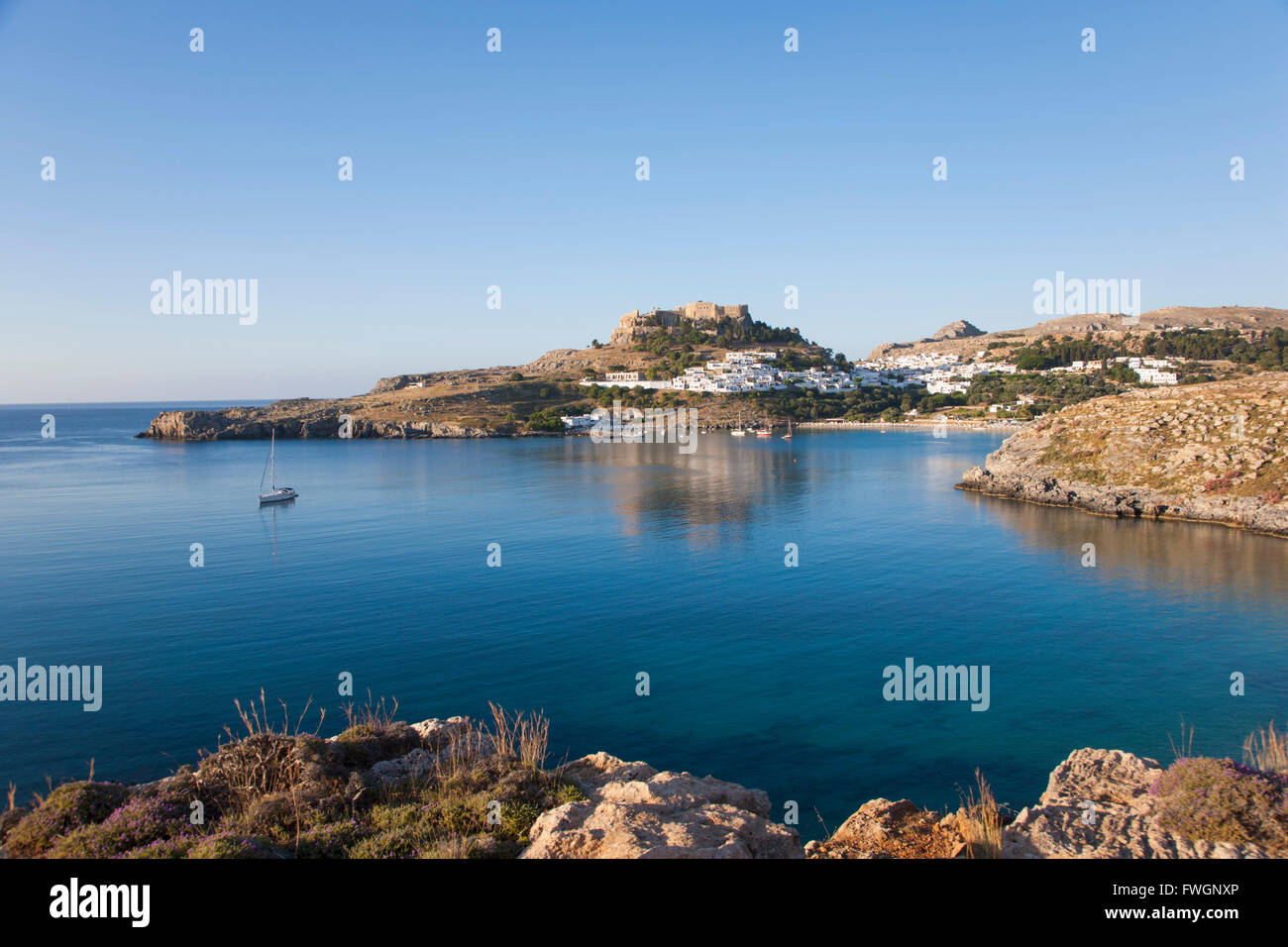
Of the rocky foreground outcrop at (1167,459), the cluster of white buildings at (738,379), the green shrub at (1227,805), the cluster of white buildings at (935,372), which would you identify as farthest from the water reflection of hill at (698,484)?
the cluster of white buildings at (935,372)

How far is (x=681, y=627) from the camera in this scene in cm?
2280

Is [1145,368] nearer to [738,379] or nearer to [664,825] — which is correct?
[738,379]

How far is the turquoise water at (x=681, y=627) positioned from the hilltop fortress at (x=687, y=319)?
147 metres

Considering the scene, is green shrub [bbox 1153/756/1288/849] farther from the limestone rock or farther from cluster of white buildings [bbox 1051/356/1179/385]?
cluster of white buildings [bbox 1051/356/1179/385]

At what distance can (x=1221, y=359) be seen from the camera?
120 metres

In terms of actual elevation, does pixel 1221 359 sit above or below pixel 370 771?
above

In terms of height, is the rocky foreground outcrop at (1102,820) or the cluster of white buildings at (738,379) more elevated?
the cluster of white buildings at (738,379)

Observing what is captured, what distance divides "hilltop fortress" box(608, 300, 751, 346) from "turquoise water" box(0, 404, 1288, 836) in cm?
14735

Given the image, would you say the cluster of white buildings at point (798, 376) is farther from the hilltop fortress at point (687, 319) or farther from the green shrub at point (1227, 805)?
the green shrub at point (1227, 805)

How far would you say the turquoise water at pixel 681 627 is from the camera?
1482 cm

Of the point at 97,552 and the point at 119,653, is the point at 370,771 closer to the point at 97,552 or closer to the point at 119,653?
the point at 119,653

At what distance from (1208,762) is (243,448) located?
4320 inches

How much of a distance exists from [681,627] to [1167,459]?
36283mm
